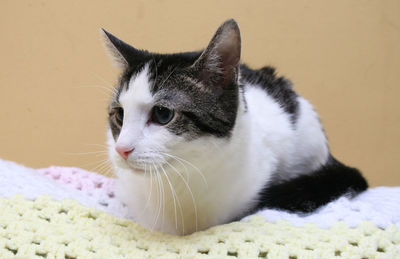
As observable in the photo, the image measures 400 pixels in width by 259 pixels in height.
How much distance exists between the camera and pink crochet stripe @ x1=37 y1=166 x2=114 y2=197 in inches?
46.9

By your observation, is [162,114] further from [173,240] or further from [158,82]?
[173,240]

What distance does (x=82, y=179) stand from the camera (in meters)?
1.23

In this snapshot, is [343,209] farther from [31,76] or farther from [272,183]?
[31,76]

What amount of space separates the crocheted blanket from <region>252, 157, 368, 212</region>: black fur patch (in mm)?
27

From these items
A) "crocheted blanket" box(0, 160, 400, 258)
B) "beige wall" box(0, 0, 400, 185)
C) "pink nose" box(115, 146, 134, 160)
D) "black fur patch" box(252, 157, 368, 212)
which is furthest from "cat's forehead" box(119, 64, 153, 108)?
"beige wall" box(0, 0, 400, 185)

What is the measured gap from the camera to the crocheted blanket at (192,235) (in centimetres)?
73

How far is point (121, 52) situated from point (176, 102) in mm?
232

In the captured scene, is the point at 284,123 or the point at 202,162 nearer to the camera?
the point at 202,162

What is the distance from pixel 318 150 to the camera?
4.05 feet

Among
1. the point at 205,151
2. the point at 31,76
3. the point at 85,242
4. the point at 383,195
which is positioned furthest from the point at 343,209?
the point at 31,76

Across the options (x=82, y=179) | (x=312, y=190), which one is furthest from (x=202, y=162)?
→ (x=82, y=179)

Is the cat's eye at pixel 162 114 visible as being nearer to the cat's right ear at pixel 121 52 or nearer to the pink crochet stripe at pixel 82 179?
the cat's right ear at pixel 121 52

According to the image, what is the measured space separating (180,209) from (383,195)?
0.52 m

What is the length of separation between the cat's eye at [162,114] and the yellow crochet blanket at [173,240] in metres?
0.25
